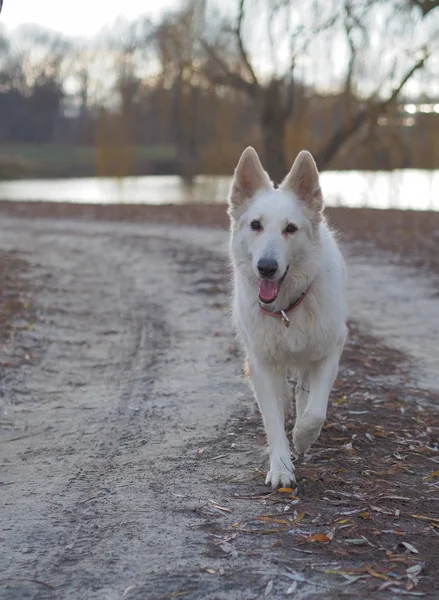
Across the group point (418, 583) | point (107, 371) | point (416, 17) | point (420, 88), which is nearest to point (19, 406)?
point (107, 371)

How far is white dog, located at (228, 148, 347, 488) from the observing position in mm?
4680

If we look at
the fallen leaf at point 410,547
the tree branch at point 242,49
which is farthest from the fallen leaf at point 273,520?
the tree branch at point 242,49

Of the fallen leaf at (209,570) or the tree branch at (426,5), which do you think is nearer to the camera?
the fallen leaf at (209,570)

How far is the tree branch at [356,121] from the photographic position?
2151 centimetres

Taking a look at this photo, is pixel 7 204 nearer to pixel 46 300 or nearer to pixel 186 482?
pixel 46 300

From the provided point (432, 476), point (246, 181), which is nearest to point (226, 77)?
point (246, 181)

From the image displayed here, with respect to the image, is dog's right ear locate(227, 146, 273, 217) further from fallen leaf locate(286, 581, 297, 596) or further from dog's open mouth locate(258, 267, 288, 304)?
fallen leaf locate(286, 581, 297, 596)

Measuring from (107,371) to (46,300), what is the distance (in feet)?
10.5

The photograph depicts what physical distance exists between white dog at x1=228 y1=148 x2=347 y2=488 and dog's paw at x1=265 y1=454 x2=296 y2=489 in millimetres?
76

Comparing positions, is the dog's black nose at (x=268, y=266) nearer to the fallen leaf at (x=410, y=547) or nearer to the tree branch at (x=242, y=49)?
the fallen leaf at (x=410, y=547)

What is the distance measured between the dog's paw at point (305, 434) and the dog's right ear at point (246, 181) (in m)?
1.34

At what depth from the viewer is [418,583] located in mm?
3271

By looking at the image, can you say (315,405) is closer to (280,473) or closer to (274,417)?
(274,417)

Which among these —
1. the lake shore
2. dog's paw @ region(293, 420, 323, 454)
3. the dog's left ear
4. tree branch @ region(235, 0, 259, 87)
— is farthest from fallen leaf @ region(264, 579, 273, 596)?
tree branch @ region(235, 0, 259, 87)
